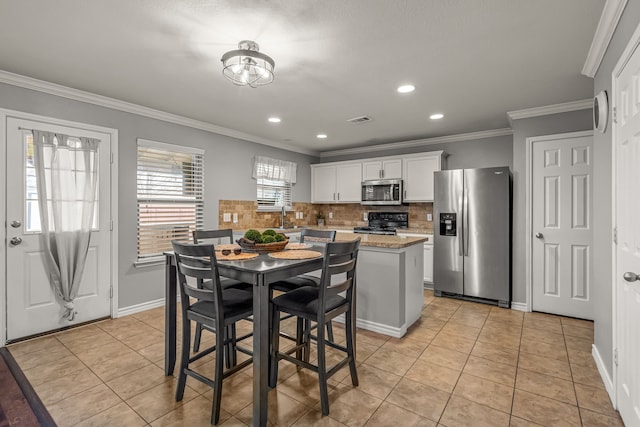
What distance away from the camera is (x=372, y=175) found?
18.1ft

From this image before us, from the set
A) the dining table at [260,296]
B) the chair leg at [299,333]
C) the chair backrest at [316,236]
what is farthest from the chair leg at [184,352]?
the chair backrest at [316,236]

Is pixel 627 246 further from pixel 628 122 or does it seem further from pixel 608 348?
pixel 608 348

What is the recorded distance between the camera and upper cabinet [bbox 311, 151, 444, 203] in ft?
16.3

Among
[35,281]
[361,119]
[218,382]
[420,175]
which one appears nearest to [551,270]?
[420,175]

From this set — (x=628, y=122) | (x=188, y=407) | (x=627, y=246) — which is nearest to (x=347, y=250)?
(x=188, y=407)

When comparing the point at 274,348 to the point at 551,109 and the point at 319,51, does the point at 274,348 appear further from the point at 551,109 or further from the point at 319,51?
the point at 551,109

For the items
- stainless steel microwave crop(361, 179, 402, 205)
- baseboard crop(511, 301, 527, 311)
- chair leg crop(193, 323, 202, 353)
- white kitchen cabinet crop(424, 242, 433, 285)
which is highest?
stainless steel microwave crop(361, 179, 402, 205)

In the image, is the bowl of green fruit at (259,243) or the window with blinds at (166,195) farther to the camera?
the window with blinds at (166,195)

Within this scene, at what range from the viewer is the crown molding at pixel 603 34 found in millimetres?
1766

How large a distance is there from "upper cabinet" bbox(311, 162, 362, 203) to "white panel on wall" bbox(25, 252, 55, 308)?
4.13 metres

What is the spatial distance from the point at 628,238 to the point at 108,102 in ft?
14.2

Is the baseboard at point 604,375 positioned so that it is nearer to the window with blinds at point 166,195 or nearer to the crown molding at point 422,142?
the crown molding at point 422,142

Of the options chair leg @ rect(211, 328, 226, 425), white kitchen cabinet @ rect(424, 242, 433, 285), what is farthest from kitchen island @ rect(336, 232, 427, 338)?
chair leg @ rect(211, 328, 226, 425)

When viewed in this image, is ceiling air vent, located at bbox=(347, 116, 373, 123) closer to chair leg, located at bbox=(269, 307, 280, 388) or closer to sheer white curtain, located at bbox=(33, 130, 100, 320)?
chair leg, located at bbox=(269, 307, 280, 388)
